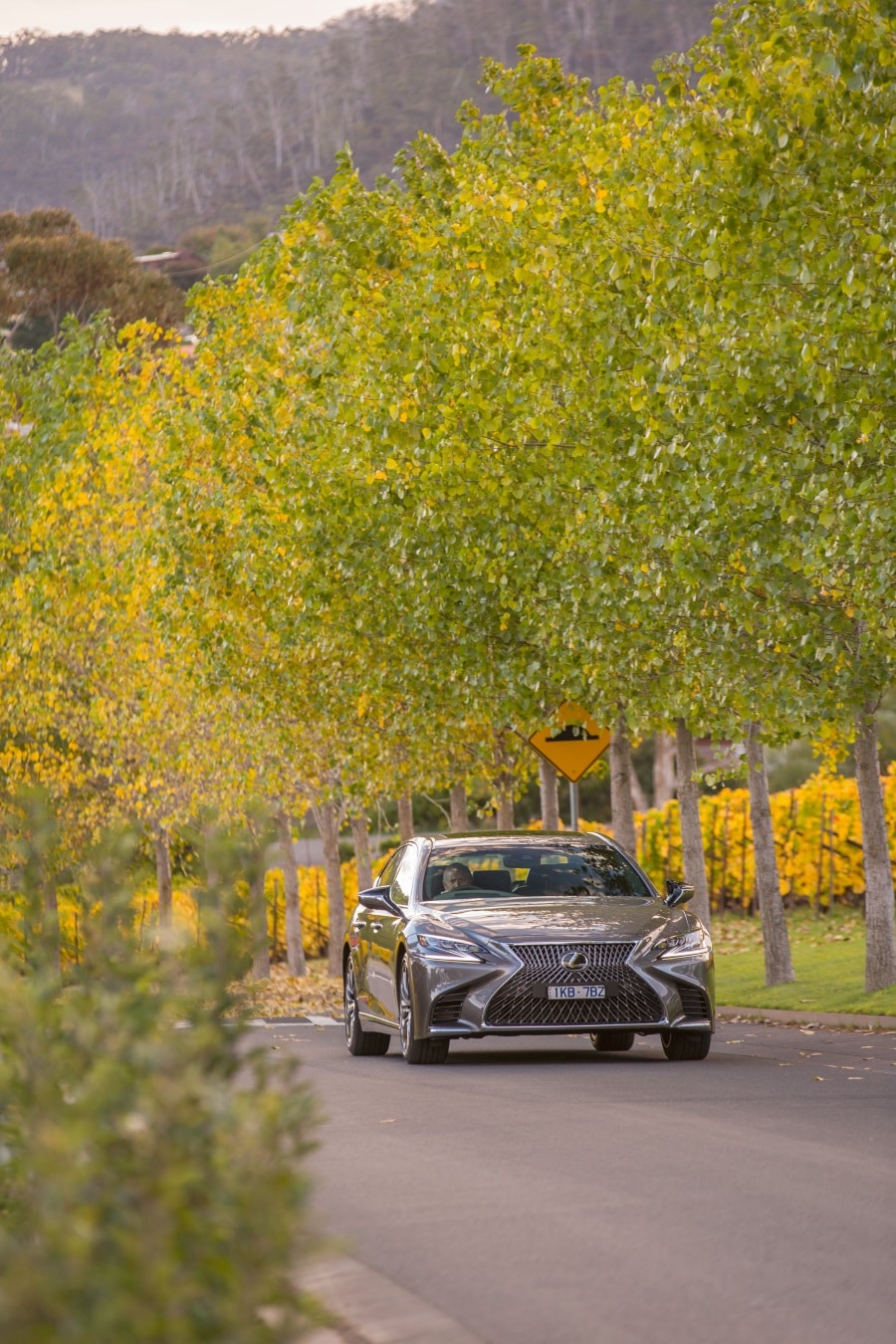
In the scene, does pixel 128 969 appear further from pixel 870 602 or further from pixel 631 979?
pixel 870 602

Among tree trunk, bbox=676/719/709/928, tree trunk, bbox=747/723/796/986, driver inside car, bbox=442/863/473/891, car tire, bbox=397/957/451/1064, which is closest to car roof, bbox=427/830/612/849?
driver inside car, bbox=442/863/473/891

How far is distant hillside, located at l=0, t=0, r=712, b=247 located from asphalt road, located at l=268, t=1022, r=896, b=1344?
12177 cm

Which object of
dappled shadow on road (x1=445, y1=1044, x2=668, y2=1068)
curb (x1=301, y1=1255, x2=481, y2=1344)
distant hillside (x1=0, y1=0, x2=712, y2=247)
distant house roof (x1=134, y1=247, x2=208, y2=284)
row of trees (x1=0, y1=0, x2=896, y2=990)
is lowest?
curb (x1=301, y1=1255, x2=481, y2=1344)

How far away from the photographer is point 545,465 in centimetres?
2150

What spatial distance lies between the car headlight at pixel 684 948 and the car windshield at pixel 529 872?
0.89 m

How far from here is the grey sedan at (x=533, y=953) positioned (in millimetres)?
14539

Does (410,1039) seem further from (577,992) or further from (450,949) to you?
(577,992)

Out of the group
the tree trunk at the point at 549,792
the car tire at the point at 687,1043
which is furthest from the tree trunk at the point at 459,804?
the car tire at the point at 687,1043

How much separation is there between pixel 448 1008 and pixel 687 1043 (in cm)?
174

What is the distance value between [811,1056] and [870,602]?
3.68 m

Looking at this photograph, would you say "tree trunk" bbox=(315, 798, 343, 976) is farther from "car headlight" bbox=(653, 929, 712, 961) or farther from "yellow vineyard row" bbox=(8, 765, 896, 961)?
"car headlight" bbox=(653, 929, 712, 961)

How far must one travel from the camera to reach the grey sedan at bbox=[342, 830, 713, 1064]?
47.7 feet

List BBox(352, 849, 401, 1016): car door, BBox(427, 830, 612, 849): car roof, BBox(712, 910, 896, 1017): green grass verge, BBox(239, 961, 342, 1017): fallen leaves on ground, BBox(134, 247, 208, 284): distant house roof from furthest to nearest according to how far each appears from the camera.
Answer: BBox(134, 247, 208, 284): distant house roof < BBox(239, 961, 342, 1017): fallen leaves on ground < BBox(712, 910, 896, 1017): green grass verge < BBox(352, 849, 401, 1016): car door < BBox(427, 830, 612, 849): car roof

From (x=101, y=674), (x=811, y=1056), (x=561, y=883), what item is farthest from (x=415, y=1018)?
(x=101, y=674)
